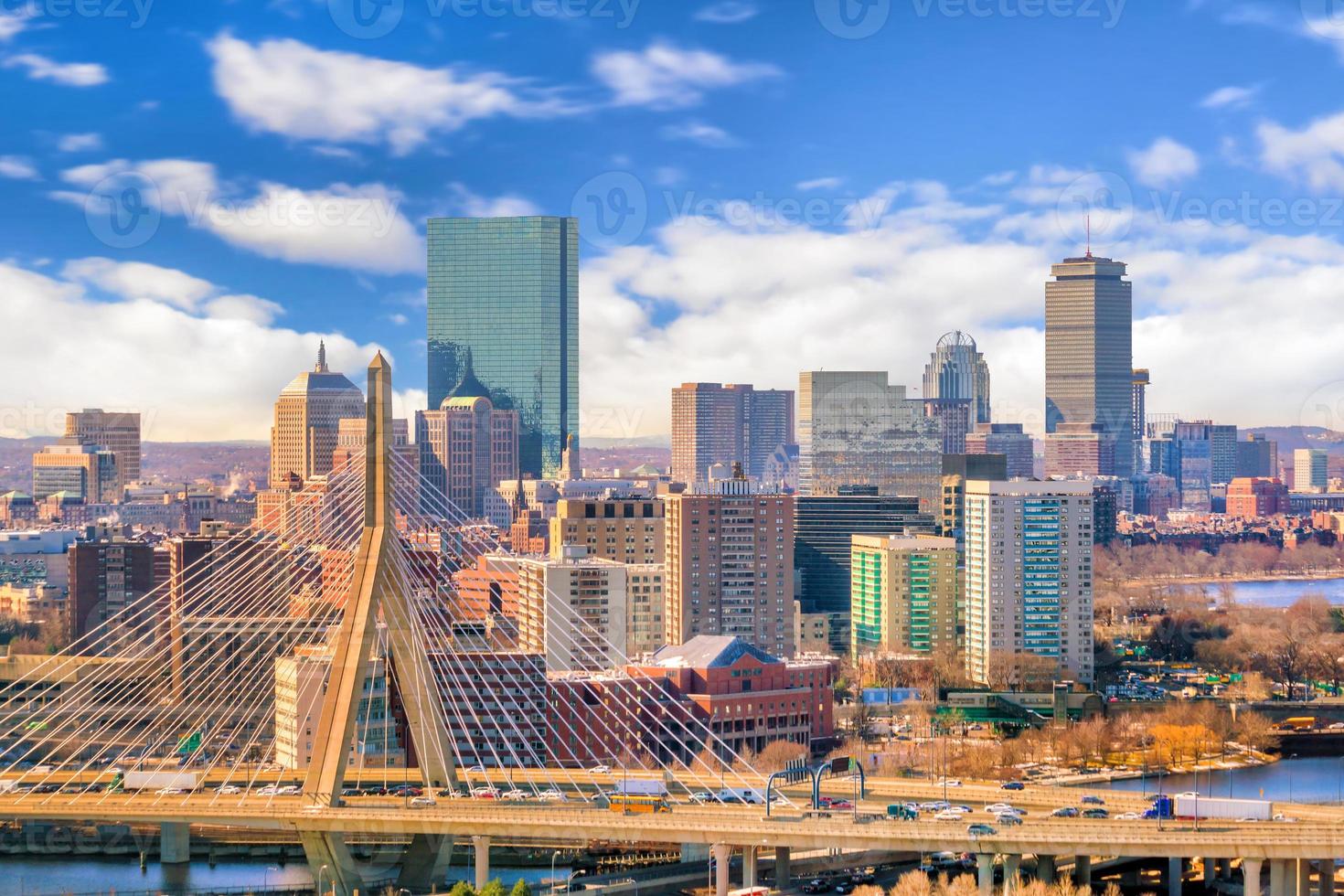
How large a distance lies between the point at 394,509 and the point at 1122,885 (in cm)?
607

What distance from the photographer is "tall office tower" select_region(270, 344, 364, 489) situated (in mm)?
48062

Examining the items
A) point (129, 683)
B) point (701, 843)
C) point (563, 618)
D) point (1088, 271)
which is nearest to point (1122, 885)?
point (701, 843)

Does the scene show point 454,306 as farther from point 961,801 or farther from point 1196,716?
point 961,801

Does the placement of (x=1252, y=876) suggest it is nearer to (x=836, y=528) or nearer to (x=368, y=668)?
(x=368, y=668)

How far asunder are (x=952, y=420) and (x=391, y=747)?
146ft

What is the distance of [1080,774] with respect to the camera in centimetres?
2183

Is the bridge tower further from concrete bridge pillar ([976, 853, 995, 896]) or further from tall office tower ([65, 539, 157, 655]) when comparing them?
tall office tower ([65, 539, 157, 655])

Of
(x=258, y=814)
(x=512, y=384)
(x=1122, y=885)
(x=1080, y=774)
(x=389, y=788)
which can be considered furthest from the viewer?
(x=512, y=384)

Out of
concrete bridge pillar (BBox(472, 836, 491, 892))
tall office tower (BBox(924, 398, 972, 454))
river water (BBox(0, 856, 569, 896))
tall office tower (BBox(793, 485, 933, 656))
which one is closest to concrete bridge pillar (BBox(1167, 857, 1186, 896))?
river water (BBox(0, 856, 569, 896))

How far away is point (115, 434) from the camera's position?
153 ft

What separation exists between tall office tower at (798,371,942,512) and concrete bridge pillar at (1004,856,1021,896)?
2807 cm

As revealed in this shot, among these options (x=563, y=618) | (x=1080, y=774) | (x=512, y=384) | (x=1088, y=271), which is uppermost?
(x=1088, y=271)

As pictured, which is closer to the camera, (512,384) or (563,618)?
(563,618)

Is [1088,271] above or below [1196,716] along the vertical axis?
above
